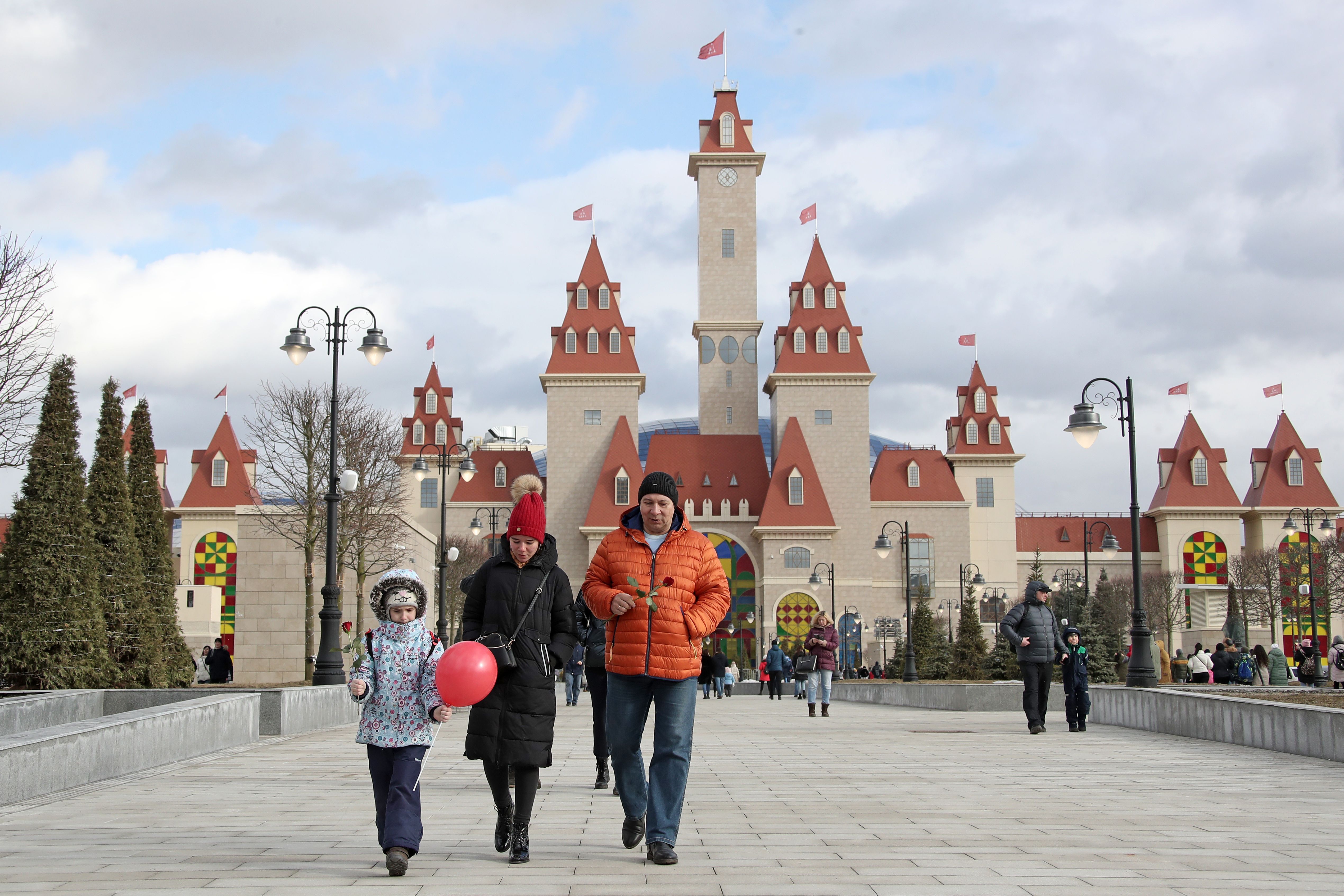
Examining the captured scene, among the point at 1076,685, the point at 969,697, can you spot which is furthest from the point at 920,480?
the point at 1076,685

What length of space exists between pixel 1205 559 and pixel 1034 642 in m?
78.7

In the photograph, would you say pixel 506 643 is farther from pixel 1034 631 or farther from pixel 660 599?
pixel 1034 631

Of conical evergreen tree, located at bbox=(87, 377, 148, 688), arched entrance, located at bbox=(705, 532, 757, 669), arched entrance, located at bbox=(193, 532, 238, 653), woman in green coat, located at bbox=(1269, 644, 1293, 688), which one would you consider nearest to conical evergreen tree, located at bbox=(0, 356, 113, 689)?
conical evergreen tree, located at bbox=(87, 377, 148, 688)

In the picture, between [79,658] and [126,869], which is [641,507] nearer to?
[126,869]

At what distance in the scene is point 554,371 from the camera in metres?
78.1

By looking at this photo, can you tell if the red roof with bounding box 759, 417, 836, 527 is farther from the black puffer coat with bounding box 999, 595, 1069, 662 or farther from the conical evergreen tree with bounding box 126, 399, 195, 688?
the black puffer coat with bounding box 999, 595, 1069, 662

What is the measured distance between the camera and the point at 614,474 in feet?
249

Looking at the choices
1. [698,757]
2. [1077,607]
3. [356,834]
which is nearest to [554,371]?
[1077,607]

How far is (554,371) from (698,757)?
6542 centimetres

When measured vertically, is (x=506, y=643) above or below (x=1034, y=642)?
above

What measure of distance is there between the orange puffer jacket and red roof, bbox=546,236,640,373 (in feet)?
233

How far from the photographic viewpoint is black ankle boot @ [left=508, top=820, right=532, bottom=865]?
256 inches

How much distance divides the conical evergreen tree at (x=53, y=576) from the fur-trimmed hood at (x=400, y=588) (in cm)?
1362

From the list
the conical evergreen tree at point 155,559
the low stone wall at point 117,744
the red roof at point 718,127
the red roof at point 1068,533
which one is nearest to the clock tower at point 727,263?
the red roof at point 718,127
